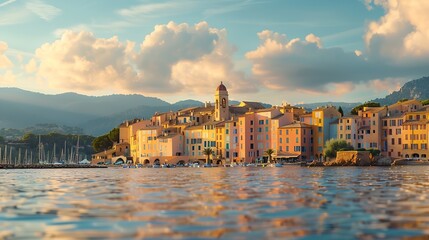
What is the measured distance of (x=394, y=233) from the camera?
672 inches

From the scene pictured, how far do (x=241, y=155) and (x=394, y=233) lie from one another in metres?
124

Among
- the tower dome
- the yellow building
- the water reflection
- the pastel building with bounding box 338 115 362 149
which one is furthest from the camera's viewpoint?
the tower dome

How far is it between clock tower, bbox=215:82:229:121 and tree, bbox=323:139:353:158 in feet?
125

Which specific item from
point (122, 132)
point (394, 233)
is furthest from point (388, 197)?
point (122, 132)

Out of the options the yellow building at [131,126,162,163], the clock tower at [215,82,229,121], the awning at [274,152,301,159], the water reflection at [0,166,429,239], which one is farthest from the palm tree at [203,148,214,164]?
the water reflection at [0,166,429,239]

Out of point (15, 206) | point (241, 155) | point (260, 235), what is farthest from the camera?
point (241, 155)

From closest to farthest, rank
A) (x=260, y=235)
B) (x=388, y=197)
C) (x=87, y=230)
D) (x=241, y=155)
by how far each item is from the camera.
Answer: (x=260, y=235)
(x=87, y=230)
(x=388, y=197)
(x=241, y=155)

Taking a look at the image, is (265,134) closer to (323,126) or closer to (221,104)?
(323,126)

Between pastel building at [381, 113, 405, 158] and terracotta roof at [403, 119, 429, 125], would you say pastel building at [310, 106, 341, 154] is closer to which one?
pastel building at [381, 113, 405, 158]

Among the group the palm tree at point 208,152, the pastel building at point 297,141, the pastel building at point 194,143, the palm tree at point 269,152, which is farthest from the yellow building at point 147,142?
the pastel building at point 297,141

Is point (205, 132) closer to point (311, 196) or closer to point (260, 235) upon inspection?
point (311, 196)

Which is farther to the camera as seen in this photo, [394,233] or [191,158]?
[191,158]

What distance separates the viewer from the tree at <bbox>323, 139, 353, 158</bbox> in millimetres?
120438

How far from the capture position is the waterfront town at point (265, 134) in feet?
405
